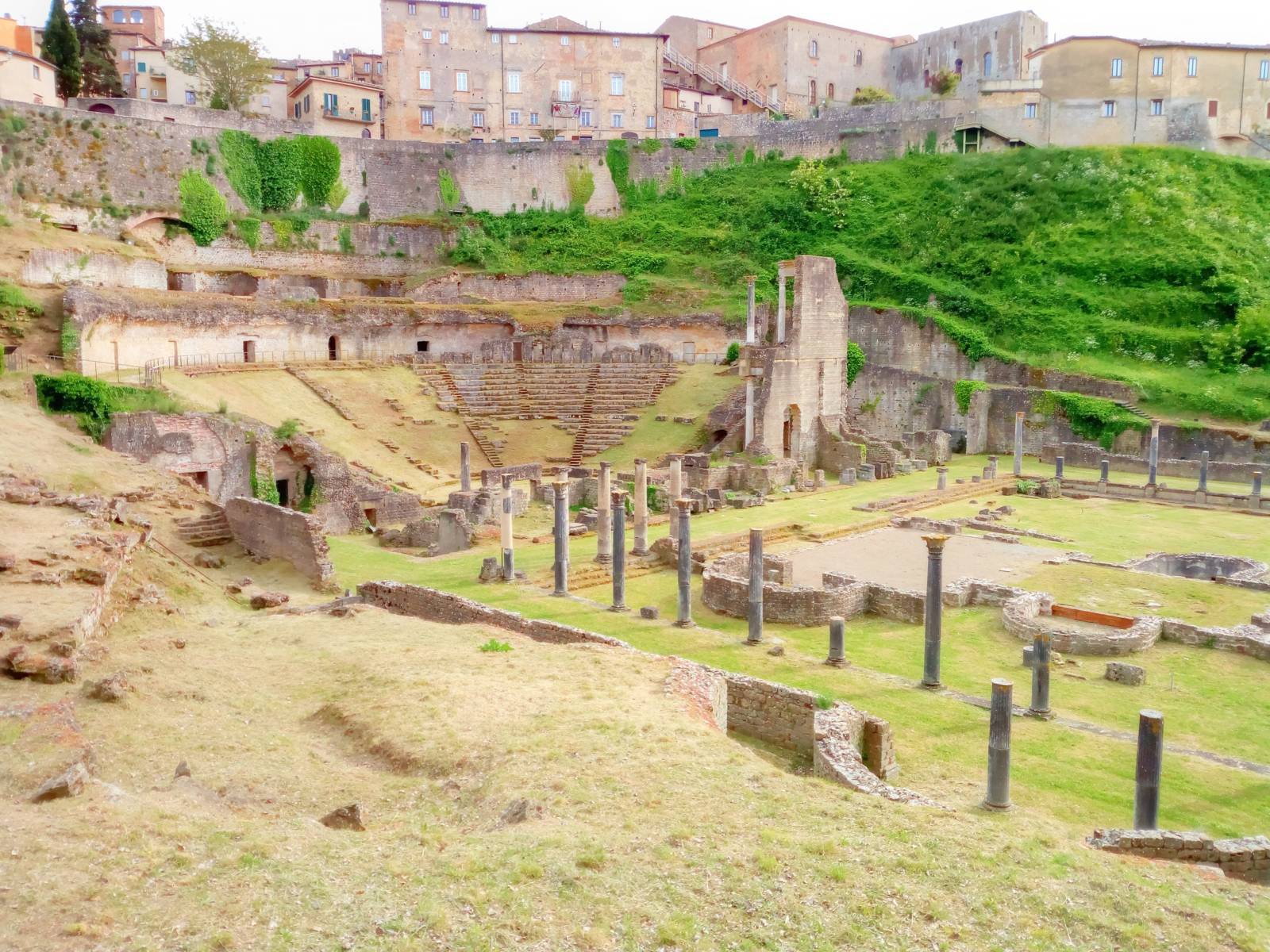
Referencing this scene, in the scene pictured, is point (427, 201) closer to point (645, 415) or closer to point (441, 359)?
point (441, 359)

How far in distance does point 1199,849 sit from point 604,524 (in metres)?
16.9

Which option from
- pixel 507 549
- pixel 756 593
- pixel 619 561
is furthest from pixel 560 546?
pixel 756 593

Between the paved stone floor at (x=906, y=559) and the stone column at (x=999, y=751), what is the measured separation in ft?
32.7

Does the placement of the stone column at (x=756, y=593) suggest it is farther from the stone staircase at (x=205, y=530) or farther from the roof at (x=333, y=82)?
the roof at (x=333, y=82)

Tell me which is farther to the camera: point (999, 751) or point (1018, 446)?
point (1018, 446)

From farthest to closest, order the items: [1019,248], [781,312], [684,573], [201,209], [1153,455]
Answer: [201,209], [1019,248], [781,312], [1153,455], [684,573]

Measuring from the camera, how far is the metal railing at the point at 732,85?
69.3 m

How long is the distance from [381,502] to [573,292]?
25.8 meters

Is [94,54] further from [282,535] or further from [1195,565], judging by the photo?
[1195,565]

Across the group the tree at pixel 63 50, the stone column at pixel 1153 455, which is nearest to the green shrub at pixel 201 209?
the tree at pixel 63 50

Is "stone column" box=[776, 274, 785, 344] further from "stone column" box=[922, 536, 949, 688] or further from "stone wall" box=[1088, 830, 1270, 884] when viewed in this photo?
"stone wall" box=[1088, 830, 1270, 884]

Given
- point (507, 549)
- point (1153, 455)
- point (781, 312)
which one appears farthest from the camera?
point (781, 312)

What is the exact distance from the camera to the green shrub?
168ft

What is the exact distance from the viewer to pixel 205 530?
24062 mm
